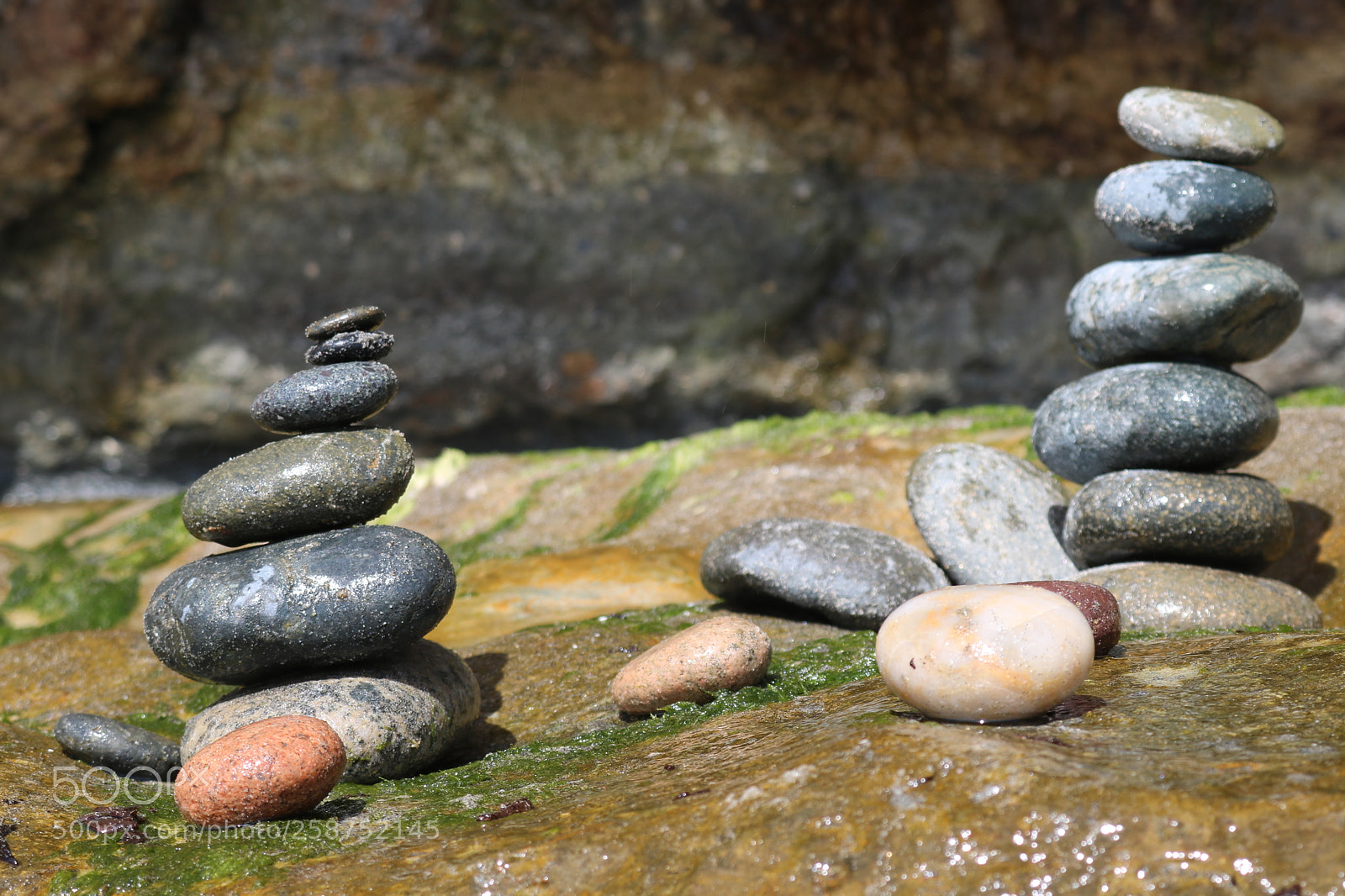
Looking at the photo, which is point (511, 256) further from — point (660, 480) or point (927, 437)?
point (927, 437)

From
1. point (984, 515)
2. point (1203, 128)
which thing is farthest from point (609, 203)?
point (1203, 128)

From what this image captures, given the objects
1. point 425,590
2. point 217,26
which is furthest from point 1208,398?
point 217,26

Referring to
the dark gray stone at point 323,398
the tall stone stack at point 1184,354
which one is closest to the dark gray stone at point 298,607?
the dark gray stone at point 323,398

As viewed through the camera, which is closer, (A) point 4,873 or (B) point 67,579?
(A) point 4,873

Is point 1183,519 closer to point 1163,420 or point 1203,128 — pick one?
point 1163,420

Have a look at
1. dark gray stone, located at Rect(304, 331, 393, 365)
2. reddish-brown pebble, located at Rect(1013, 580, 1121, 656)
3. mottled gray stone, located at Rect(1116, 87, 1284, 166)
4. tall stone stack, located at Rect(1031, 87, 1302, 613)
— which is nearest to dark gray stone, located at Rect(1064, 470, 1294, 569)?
tall stone stack, located at Rect(1031, 87, 1302, 613)

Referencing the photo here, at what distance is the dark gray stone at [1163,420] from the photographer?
16.9 feet

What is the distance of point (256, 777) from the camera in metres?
3.08

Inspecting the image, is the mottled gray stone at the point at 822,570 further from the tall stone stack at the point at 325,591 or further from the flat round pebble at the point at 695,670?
the tall stone stack at the point at 325,591

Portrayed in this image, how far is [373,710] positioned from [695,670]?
115cm

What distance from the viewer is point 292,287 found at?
12.0 metres

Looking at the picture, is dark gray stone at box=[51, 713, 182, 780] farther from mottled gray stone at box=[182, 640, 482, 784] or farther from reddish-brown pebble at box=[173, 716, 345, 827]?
reddish-brown pebble at box=[173, 716, 345, 827]

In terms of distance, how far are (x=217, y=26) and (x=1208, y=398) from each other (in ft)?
34.1

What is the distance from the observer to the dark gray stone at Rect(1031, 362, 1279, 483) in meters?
5.16
